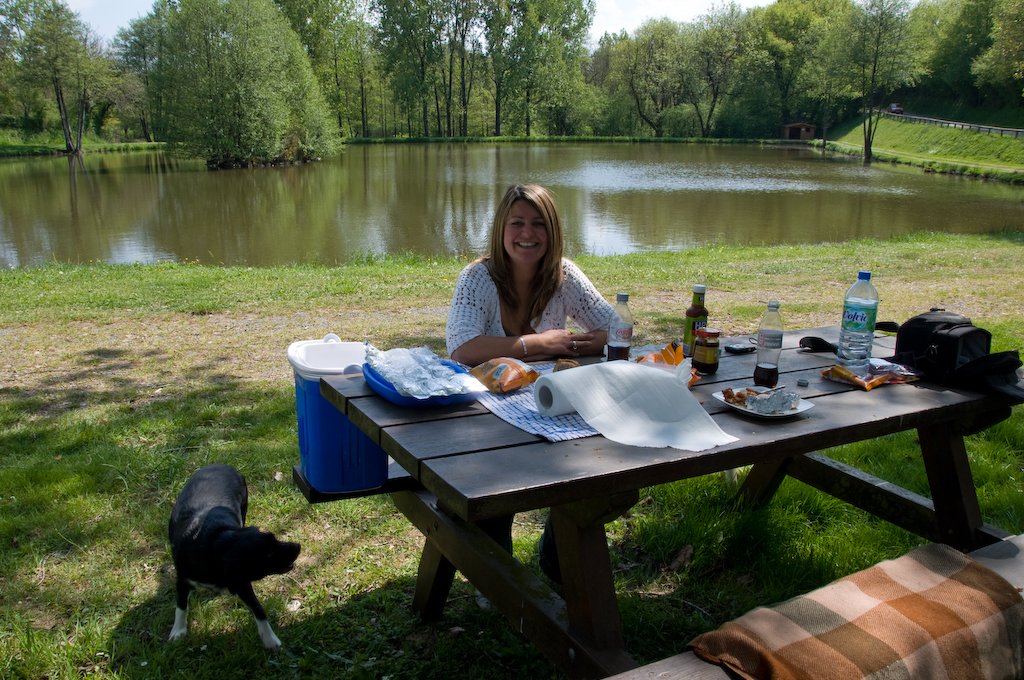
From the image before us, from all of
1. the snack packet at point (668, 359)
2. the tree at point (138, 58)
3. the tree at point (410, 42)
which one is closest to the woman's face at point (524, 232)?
the snack packet at point (668, 359)

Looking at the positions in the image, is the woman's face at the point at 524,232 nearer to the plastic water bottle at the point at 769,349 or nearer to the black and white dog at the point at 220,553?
the plastic water bottle at the point at 769,349

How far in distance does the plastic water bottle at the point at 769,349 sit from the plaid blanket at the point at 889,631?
0.64 meters

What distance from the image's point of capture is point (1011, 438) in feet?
13.3

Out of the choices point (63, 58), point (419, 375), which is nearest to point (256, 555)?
point (419, 375)

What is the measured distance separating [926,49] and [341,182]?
49.1 meters

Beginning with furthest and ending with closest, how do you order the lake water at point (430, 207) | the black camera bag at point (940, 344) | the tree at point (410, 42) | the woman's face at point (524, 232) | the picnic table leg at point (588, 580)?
the tree at point (410, 42) < the lake water at point (430, 207) < the woman's face at point (524, 232) < the black camera bag at point (940, 344) < the picnic table leg at point (588, 580)

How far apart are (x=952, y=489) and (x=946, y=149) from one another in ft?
156

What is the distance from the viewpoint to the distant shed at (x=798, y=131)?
63875 mm

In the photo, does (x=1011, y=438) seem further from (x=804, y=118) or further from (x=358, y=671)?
(x=804, y=118)

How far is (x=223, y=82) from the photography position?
3609 centimetres

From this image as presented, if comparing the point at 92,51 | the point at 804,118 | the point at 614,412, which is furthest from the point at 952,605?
the point at 804,118

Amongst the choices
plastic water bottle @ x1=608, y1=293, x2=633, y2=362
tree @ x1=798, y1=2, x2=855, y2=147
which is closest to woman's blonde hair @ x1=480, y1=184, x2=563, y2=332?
plastic water bottle @ x1=608, y1=293, x2=633, y2=362

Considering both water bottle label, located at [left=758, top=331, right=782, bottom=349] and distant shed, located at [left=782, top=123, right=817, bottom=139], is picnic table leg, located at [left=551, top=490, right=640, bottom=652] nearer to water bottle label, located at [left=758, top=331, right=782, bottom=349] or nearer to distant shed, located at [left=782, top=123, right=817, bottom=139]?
water bottle label, located at [left=758, top=331, right=782, bottom=349]

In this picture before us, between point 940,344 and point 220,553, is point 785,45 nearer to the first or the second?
point 940,344
